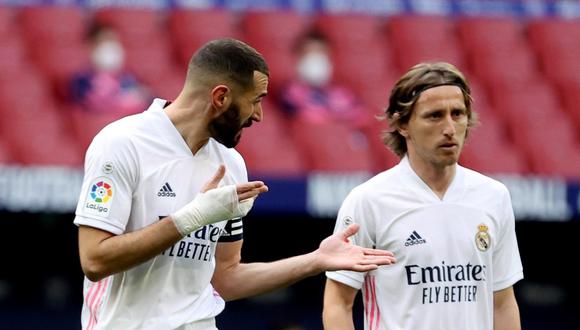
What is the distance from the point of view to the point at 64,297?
1090 cm

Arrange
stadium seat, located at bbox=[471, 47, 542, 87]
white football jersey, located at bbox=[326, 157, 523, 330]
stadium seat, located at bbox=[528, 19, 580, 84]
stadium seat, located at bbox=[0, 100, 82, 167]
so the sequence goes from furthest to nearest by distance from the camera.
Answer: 1. stadium seat, located at bbox=[528, 19, 580, 84]
2. stadium seat, located at bbox=[471, 47, 542, 87]
3. stadium seat, located at bbox=[0, 100, 82, 167]
4. white football jersey, located at bbox=[326, 157, 523, 330]

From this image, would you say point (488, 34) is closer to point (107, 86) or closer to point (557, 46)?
point (557, 46)

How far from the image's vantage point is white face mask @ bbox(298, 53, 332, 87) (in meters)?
11.6

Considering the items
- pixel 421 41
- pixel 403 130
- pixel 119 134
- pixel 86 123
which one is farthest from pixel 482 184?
pixel 421 41

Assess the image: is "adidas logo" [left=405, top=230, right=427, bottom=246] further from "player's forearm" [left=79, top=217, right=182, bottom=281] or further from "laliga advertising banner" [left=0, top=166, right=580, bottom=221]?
"laliga advertising banner" [left=0, top=166, right=580, bottom=221]

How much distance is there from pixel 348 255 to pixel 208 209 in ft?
1.96

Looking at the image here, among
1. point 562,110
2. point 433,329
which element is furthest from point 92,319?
point 562,110

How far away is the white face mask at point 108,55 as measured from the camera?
11.2 metres

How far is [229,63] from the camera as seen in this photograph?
5090 mm

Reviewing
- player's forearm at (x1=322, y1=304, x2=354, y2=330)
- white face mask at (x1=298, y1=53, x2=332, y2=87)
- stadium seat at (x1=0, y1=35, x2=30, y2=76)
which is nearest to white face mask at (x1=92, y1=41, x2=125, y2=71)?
stadium seat at (x1=0, y1=35, x2=30, y2=76)

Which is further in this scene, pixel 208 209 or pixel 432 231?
pixel 432 231

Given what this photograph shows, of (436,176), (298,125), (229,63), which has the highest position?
(298,125)

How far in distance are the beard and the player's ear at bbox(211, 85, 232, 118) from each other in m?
0.02

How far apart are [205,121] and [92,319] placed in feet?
2.94
